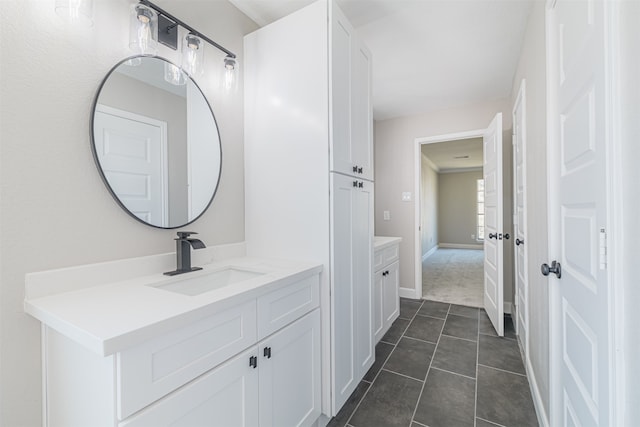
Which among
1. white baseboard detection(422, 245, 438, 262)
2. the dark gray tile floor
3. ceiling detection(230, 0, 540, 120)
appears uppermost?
ceiling detection(230, 0, 540, 120)

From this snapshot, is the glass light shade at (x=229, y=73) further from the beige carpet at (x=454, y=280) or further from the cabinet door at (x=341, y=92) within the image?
the beige carpet at (x=454, y=280)

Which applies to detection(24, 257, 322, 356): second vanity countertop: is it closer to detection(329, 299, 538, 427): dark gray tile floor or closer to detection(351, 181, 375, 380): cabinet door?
detection(351, 181, 375, 380): cabinet door

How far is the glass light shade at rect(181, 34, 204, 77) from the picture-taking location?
1415mm

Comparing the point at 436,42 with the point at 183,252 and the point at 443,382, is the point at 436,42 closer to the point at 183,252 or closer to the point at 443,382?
the point at 183,252

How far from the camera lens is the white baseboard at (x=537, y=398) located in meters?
1.46

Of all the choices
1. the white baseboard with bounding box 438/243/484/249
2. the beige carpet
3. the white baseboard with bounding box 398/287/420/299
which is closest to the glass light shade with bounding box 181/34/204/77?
the white baseboard with bounding box 398/287/420/299

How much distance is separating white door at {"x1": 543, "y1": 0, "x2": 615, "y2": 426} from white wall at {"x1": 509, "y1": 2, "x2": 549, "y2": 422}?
193mm

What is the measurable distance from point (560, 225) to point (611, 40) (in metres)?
0.84

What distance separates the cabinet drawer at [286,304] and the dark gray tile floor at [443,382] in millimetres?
749

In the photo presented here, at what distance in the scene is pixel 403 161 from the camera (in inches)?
151

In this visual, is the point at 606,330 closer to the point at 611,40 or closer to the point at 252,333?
the point at 611,40

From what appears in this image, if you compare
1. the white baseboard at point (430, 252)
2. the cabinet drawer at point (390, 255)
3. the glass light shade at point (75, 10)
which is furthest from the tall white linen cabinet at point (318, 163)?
the white baseboard at point (430, 252)

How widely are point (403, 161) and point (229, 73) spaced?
9.07 ft

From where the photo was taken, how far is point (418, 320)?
2961 mm
